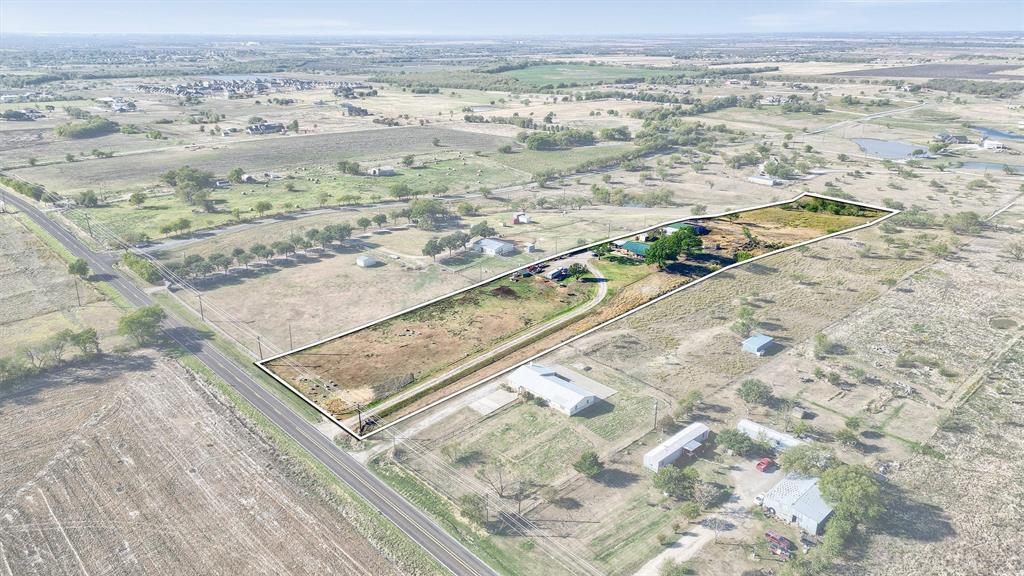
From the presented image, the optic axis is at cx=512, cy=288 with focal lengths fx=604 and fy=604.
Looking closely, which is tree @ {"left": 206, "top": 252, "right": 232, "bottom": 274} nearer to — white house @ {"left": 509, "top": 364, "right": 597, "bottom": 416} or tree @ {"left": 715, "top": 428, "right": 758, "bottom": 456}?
white house @ {"left": 509, "top": 364, "right": 597, "bottom": 416}

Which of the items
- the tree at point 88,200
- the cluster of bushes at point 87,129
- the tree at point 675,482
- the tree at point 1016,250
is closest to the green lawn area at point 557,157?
the tree at point 1016,250

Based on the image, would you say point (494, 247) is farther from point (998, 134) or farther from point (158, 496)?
point (998, 134)

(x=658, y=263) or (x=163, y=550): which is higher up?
(x=658, y=263)

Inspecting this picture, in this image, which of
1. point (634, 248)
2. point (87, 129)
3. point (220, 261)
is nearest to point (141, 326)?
→ point (220, 261)

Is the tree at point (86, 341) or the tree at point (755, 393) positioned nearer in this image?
the tree at point (755, 393)

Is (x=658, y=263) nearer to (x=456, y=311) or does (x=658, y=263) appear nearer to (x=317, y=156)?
(x=456, y=311)

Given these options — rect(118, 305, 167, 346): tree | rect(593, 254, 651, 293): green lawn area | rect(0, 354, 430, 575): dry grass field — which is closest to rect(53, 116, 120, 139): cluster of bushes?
rect(118, 305, 167, 346): tree

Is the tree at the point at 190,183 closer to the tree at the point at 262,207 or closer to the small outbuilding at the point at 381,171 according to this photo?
the tree at the point at 262,207

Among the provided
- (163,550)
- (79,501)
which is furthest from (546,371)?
(79,501)
